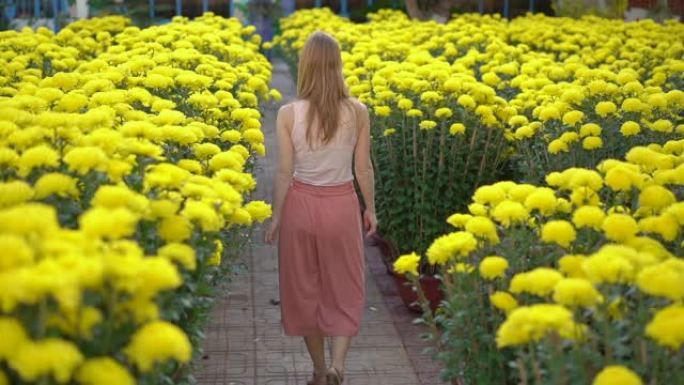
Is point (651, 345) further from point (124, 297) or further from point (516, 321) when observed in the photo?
point (124, 297)

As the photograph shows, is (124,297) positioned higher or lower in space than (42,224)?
lower

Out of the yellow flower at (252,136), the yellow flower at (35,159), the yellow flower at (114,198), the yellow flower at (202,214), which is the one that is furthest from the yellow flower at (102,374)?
the yellow flower at (252,136)

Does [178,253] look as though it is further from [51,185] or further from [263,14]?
[263,14]

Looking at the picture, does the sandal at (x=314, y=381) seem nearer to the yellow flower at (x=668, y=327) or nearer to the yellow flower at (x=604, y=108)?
the yellow flower at (x=604, y=108)

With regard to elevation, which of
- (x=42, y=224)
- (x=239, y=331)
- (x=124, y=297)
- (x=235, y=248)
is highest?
(x=42, y=224)

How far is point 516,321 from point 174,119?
2.08 metres

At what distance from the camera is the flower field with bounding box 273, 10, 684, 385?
3.04 meters

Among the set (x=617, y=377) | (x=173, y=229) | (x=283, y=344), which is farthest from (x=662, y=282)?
(x=283, y=344)

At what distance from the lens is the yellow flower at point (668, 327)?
2766 mm

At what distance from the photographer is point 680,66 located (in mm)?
7891

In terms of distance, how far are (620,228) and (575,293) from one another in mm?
548

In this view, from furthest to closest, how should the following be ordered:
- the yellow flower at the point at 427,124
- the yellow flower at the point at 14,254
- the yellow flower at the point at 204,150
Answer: the yellow flower at the point at 427,124 < the yellow flower at the point at 204,150 < the yellow flower at the point at 14,254

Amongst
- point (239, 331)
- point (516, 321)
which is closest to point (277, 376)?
point (239, 331)

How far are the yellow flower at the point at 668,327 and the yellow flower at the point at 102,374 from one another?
4.50 feet
